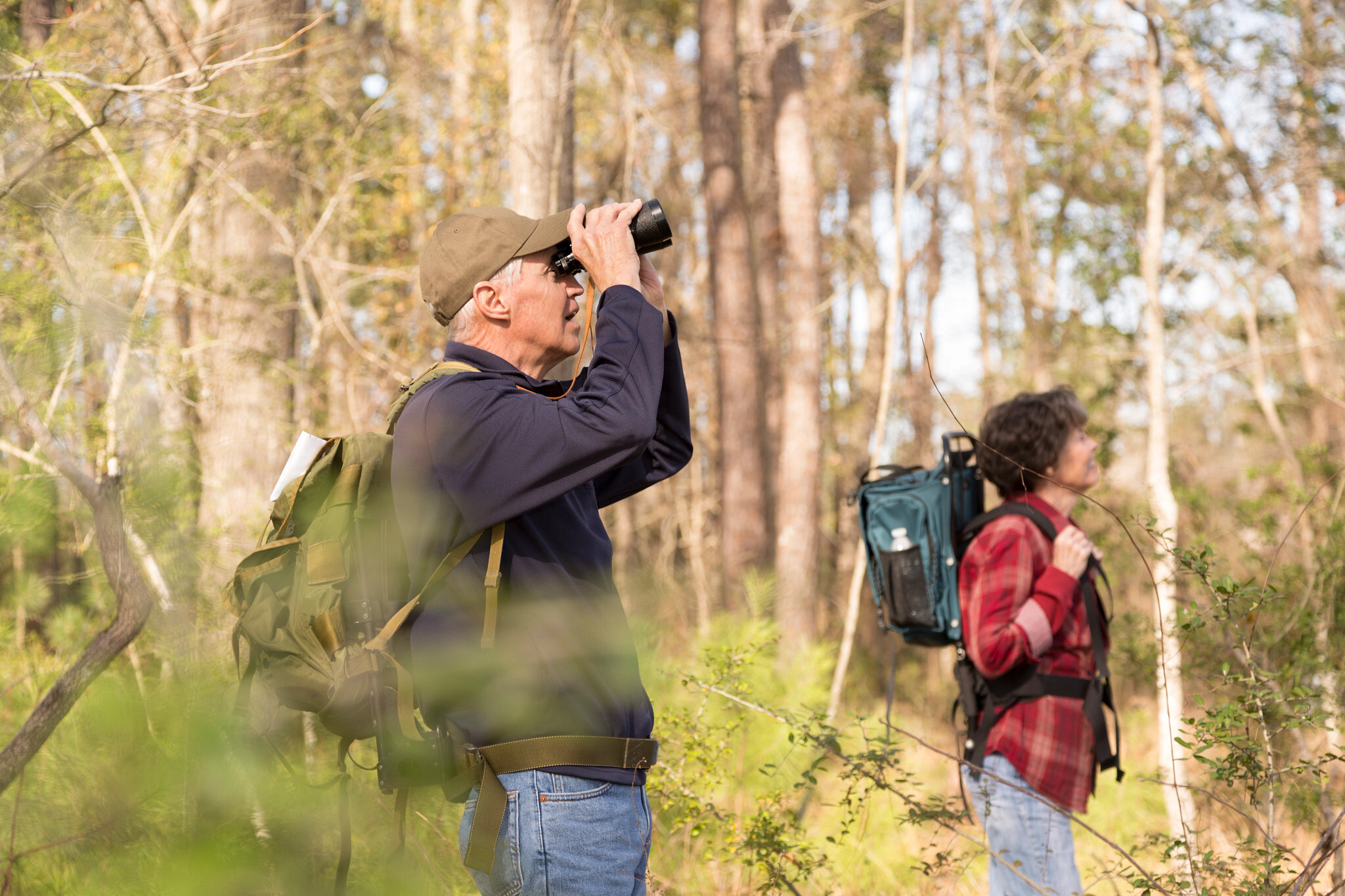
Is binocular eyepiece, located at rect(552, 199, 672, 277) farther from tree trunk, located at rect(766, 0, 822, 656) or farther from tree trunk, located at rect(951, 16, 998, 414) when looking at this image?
tree trunk, located at rect(951, 16, 998, 414)

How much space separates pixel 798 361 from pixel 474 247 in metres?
8.35

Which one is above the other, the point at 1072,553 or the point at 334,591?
the point at 334,591

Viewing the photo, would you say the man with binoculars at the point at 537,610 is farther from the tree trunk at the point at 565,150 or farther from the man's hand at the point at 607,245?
the tree trunk at the point at 565,150

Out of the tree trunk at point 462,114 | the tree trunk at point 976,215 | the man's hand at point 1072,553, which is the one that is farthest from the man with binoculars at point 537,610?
the tree trunk at point 976,215

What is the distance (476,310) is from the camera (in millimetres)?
1929

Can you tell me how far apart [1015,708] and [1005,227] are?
10.0 metres

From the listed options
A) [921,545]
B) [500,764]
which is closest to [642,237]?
[500,764]

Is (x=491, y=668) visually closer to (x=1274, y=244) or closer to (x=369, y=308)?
(x=1274, y=244)

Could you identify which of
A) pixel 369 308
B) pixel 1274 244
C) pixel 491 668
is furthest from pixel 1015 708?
pixel 369 308

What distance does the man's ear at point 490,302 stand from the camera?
6.26ft

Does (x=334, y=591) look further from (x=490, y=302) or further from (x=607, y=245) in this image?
(x=607, y=245)

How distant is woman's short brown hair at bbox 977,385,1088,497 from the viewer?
293 centimetres

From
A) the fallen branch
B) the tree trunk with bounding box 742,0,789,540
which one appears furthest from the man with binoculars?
the tree trunk with bounding box 742,0,789,540

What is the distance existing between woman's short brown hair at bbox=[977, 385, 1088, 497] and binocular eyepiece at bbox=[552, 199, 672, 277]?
4.46 feet
